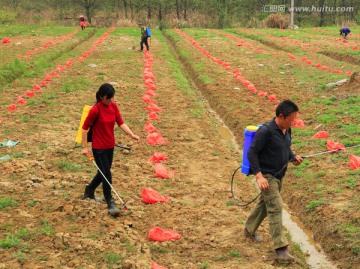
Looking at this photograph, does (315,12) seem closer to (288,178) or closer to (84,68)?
(84,68)

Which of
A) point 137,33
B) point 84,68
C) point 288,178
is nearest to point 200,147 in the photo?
point 288,178

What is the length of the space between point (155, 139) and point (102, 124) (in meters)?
4.31

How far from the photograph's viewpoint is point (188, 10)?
67.7m

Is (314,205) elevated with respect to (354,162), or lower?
lower

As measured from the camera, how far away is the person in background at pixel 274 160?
17.4ft

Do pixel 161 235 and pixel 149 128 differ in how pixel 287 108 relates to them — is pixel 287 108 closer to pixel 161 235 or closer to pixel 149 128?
pixel 161 235

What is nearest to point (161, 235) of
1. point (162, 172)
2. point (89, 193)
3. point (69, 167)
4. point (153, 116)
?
point (89, 193)

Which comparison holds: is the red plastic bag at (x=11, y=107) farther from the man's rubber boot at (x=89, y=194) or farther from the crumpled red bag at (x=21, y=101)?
the man's rubber boot at (x=89, y=194)

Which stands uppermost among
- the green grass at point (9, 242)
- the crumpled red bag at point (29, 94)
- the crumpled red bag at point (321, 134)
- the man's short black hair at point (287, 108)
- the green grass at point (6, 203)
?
the man's short black hair at point (287, 108)

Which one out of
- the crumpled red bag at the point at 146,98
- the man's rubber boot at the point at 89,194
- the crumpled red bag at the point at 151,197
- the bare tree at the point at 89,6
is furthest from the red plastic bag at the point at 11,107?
the bare tree at the point at 89,6

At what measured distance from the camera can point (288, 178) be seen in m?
8.92

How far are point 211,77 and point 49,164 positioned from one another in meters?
10.8

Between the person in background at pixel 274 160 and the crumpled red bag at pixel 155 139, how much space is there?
5.09 m

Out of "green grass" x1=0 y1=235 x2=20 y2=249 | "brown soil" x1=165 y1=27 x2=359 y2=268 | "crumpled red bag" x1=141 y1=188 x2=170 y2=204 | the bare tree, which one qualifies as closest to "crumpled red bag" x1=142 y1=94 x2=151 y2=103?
"brown soil" x1=165 y1=27 x2=359 y2=268
